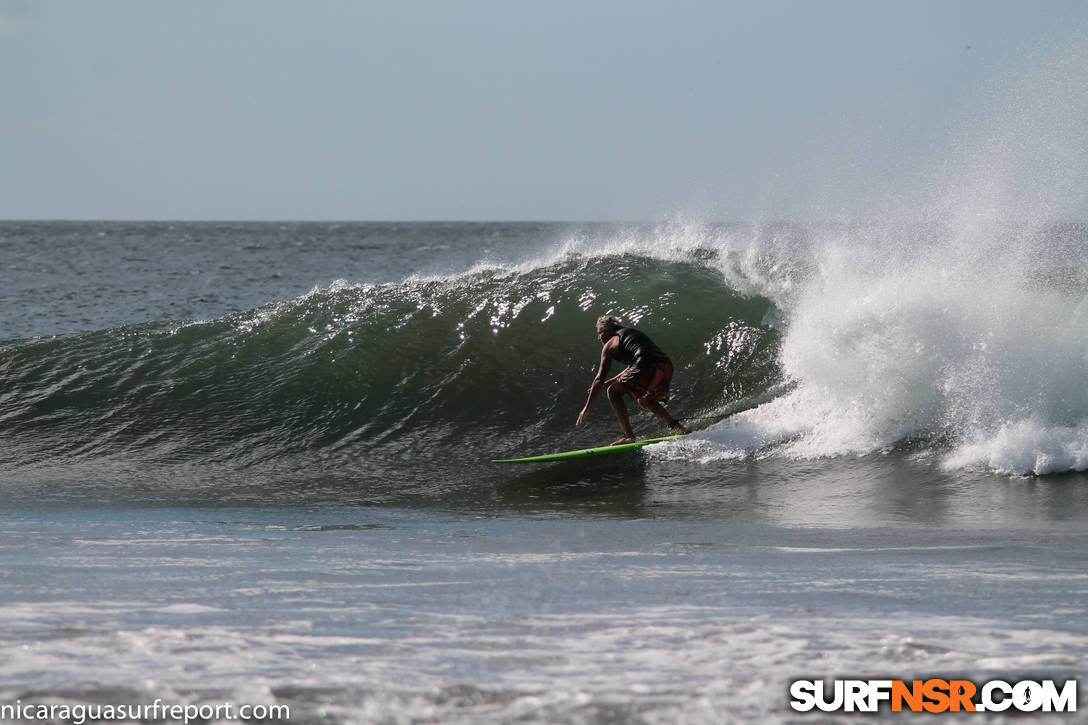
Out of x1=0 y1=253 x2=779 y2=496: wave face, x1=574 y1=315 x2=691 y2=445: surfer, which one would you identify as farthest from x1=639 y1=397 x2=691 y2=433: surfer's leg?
x1=0 y1=253 x2=779 y2=496: wave face

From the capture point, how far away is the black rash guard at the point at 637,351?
9484 mm

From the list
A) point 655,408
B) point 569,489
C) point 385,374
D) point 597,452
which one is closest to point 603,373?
point 655,408

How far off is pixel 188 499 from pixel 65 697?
539cm

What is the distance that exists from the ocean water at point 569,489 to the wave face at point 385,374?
0.05 meters

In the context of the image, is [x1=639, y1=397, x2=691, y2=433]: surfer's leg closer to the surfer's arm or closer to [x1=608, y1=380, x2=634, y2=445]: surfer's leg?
[x1=608, y1=380, x2=634, y2=445]: surfer's leg

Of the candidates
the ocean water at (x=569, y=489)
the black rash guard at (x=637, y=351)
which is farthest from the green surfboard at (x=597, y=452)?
the black rash guard at (x=637, y=351)

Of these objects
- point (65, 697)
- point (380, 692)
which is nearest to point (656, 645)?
point (380, 692)

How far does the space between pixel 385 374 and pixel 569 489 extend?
13.4 feet

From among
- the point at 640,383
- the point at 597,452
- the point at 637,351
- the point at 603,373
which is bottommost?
the point at 597,452

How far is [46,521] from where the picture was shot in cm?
714

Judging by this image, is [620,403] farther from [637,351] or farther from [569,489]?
[569,489]

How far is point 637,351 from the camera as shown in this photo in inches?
376

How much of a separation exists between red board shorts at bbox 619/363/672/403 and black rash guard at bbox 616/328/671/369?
0.05 meters

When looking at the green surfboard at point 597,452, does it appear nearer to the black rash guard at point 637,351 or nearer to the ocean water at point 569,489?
the ocean water at point 569,489
